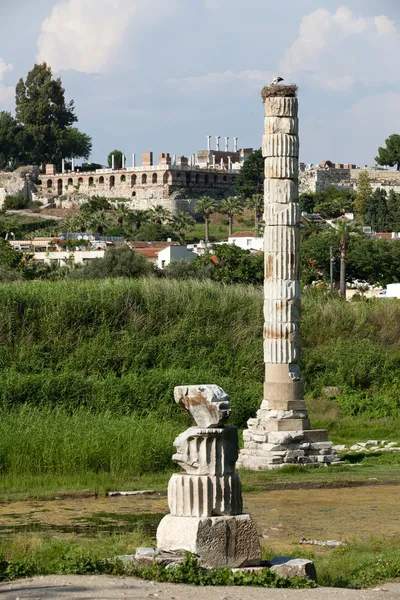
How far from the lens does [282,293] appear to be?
18797 millimetres

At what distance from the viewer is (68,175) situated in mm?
113688

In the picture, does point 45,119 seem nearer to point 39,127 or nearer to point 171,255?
point 39,127

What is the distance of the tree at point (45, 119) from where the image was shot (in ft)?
380

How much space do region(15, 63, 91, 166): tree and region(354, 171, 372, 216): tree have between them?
29992mm

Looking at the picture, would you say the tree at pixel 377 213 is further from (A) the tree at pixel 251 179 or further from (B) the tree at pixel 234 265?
(B) the tree at pixel 234 265

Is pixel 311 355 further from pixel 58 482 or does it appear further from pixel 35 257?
pixel 35 257

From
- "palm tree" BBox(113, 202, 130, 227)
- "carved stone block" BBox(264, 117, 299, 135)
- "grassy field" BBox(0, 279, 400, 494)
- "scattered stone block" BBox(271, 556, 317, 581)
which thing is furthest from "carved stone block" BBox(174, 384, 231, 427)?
"palm tree" BBox(113, 202, 130, 227)

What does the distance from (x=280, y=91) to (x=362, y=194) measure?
82493mm

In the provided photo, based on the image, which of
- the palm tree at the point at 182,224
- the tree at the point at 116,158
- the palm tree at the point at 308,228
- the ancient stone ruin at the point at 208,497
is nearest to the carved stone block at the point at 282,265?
the ancient stone ruin at the point at 208,497

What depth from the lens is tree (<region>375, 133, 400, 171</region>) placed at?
12119 centimetres

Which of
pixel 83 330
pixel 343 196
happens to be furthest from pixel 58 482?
pixel 343 196

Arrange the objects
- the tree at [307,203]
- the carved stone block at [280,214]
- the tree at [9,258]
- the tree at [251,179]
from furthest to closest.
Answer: the tree at [251,179] < the tree at [307,203] < the tree at [9,258] < the carved stone block at [280,214]

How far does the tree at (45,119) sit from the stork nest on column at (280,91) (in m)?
99.3

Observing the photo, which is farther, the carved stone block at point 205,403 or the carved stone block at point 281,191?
the carved stone block at point 281,191
